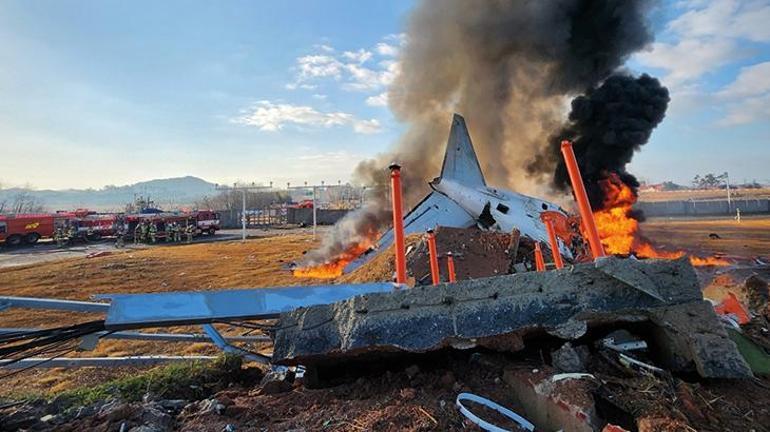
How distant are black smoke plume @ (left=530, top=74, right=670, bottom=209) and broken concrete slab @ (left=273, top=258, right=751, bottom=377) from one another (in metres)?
15.9

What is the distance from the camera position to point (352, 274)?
1310cm

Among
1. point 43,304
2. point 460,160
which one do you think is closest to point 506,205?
point 460,160

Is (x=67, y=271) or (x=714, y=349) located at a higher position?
(x=714, y=349)

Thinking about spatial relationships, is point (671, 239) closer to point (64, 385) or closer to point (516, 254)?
point (516, 254)

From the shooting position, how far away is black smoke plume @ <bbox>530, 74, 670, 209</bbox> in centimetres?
1652

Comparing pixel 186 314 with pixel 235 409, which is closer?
pixel 235 409

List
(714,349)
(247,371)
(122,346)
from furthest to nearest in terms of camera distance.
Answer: (122,346)
(247,371)
(714,349)

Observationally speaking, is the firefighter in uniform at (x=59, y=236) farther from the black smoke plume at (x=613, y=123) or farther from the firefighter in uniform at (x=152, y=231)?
the black smoke plume at (x=613, y=123)

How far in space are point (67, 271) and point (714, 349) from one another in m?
20.7

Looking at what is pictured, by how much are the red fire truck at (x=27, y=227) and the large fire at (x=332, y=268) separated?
83.8 ft

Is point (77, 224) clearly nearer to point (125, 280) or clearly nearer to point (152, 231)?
point (152, 231)

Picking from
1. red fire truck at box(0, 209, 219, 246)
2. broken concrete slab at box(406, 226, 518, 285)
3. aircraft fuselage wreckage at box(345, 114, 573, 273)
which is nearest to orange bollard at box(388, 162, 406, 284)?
broken concrete slab at box(406, 226, 518, 285)

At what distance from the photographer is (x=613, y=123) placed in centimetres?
1662

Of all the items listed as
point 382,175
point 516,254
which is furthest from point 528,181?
point 516,254
